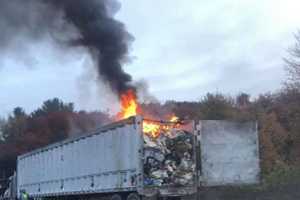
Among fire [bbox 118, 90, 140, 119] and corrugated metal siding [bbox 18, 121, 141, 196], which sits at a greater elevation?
fire [bbox 118, 90, 140, 119]

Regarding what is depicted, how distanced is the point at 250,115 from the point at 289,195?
51.9 ft

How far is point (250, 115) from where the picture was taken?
4366 cm

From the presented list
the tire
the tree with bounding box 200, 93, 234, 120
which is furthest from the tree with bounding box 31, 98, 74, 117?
the tire

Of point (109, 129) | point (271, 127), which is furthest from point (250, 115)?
point (109, 129)

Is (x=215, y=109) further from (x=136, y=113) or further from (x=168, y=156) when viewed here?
(x=168, y=156)

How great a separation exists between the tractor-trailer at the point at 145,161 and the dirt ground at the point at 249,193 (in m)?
1.87

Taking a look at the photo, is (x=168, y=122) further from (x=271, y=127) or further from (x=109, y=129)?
(x=271, y=127)

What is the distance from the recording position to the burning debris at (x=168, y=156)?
20.2m

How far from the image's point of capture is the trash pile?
2016 cm

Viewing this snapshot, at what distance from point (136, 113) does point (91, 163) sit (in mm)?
2647

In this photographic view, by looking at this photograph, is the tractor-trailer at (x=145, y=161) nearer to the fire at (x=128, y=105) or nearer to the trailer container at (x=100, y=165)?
the trailer container at (x=100, y=165)

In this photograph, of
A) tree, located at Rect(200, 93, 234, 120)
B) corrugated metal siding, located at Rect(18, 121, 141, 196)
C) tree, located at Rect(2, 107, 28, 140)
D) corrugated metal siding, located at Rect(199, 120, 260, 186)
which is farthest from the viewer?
tree, located at Rect(2, 107, 28, 140)

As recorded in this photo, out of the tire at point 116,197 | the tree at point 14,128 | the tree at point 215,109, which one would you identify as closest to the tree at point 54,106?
the tree at point 14,128

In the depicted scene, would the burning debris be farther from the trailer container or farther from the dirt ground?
the dirt ground
